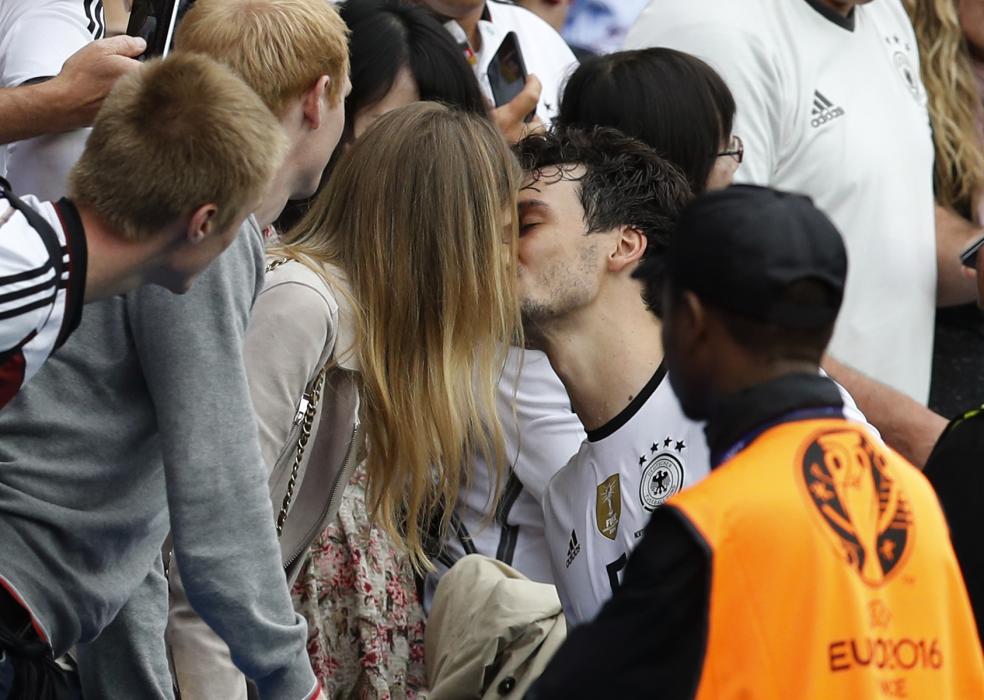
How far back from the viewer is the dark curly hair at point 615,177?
337 cm

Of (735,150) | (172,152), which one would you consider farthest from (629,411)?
(172,152)

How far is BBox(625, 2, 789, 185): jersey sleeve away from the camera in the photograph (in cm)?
402

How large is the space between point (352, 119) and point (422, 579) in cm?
117

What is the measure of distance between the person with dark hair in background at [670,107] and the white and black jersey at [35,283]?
194 centimetres

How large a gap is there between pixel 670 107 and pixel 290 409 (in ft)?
4.67

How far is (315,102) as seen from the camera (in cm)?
289

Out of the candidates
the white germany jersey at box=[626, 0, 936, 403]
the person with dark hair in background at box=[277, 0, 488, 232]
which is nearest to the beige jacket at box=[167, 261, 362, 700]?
the person with dark hair in background at box=[277, 0, 488, 232]

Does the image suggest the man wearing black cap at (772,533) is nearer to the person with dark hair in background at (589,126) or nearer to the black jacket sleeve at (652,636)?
the black jacket sleeve at (652,636)

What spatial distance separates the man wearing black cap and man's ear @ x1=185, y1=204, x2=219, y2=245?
656 millimetres

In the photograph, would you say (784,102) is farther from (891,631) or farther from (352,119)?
(891,631)

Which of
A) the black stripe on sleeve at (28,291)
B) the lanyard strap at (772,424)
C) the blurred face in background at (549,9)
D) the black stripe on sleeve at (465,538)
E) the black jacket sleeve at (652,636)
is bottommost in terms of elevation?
the black stripe on sleeve at (465,538)

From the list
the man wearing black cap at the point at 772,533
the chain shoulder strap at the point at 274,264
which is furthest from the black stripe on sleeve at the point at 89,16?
the man wearing black cap at the point at 772,533

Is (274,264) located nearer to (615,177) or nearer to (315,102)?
(315,102)

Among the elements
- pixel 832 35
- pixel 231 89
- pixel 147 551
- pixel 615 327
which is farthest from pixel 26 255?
pixel 832 35
